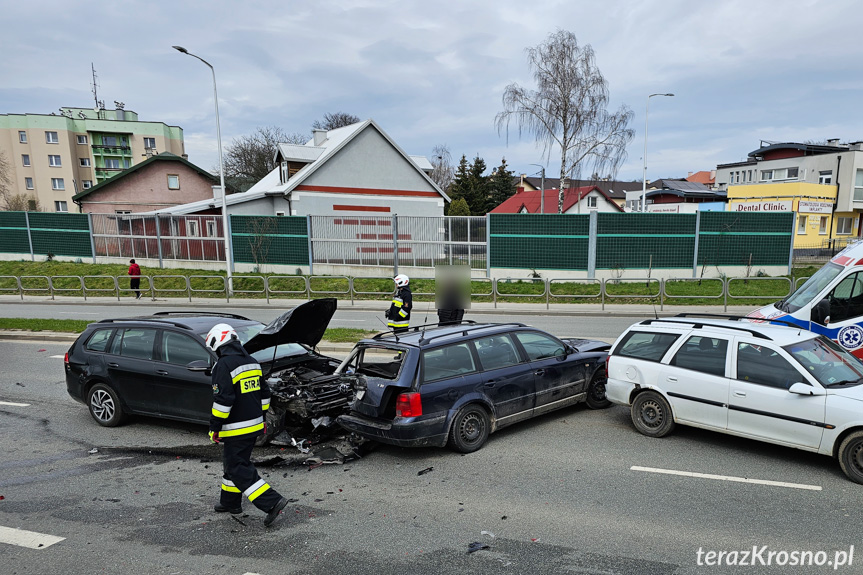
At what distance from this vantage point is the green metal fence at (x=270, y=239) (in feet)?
80.8

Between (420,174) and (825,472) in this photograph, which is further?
(420,174)

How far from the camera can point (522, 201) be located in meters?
56.2

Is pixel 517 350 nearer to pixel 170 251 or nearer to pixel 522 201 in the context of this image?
pixel 170 251

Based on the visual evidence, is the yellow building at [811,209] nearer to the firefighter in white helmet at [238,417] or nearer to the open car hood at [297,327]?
the open car hood at [297,327]

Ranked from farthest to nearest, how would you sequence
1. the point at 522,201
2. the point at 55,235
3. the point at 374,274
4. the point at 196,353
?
the point at 522,201
the point at 55,235
the point at 374,274
the point at 196,353

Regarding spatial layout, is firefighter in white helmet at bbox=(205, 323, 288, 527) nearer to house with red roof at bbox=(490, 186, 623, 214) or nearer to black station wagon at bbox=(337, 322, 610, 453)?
black station wagon at bbox=(337, 322, 610, 453)

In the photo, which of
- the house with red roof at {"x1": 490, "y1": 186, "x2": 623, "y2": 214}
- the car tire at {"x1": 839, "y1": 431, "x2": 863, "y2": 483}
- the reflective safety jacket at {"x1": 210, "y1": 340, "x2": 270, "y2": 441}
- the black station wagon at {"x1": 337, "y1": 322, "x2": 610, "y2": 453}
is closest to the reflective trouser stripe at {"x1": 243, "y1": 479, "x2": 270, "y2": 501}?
the reflective safety jacket at {"x1": 210, "y1": 340, "x2": 270, "y2": 441}

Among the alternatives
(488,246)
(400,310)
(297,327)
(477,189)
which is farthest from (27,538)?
(477,189)

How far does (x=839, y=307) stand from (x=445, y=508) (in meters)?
6.91

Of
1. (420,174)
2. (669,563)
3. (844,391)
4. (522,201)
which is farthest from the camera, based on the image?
(522,201)

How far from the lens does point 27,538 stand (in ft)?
15.4

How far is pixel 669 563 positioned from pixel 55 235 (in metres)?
35.1

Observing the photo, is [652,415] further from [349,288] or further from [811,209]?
[811,209]

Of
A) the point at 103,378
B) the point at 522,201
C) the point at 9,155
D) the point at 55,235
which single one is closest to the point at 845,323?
the point at 103,378
